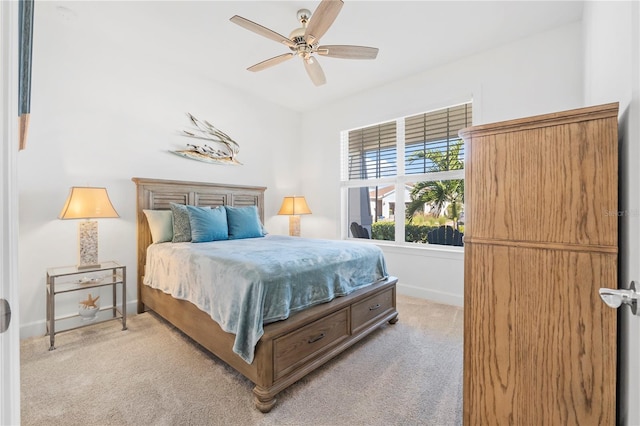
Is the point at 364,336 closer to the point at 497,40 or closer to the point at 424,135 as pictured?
the point at 424,135

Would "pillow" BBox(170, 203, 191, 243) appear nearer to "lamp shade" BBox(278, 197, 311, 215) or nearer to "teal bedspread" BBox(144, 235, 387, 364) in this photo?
"teal bedspread" BBox(144, 235, 387, 364)

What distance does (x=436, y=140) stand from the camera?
3.63 meters

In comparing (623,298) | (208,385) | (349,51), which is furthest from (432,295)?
(623,298)

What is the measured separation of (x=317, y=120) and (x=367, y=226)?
1.99 metres

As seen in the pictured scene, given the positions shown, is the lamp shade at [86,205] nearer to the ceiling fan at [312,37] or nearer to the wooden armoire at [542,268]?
the ceiling fan at [312,37]

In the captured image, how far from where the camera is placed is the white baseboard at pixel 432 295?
337 centimetres

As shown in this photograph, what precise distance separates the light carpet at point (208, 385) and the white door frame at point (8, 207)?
4.30 feet

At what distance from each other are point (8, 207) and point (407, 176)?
3.77 m

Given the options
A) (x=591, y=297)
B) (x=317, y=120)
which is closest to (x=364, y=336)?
(x=591, y=297)

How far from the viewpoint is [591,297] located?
870mm

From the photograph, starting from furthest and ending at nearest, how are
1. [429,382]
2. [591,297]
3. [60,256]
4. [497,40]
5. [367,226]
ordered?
[367,226], [497,40], [60,256], [429,382], [591,297]

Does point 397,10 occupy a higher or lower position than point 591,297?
higher

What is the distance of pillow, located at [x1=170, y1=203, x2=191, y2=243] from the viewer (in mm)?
2971

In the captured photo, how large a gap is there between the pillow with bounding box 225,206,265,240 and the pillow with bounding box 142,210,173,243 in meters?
0.63
